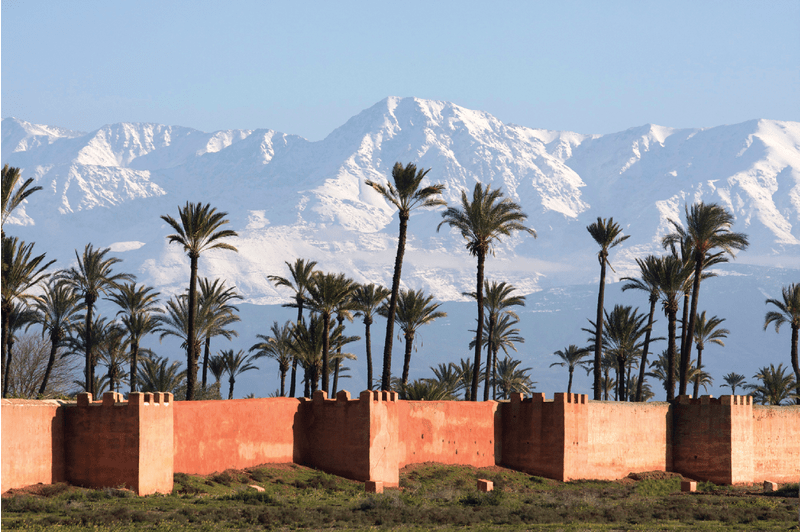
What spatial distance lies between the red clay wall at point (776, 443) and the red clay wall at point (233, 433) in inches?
949

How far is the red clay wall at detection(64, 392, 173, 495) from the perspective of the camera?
27.0 metres

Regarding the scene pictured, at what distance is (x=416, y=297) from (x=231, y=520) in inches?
1280

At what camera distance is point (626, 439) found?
43.4 meters

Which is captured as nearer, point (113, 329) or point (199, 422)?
point (199, 422)

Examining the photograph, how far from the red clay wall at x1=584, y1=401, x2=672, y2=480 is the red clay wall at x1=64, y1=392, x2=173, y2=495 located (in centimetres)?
2067

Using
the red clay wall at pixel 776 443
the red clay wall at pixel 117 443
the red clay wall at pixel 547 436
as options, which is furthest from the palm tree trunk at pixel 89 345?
the red clay wall at pixel 776 443

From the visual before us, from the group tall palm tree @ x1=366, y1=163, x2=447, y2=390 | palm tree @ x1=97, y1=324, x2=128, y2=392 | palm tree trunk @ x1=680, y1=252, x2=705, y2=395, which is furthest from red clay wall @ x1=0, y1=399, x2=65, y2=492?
palm tree trunk @ x1=680, y1=252, x2=705, y2=395

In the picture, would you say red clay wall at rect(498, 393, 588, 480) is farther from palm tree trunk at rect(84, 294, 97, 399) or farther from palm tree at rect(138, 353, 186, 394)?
palm tree at rect(138, 353, 186, 394)

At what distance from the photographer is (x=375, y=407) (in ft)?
A: 114

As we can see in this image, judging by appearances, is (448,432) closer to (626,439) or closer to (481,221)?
(626,439)

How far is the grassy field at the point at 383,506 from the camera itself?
935 inches

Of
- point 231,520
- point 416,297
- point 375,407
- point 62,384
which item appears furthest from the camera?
point 62,384

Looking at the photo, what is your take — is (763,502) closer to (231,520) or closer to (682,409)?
(682,409)

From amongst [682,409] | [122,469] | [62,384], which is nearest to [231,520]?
[122,469]
